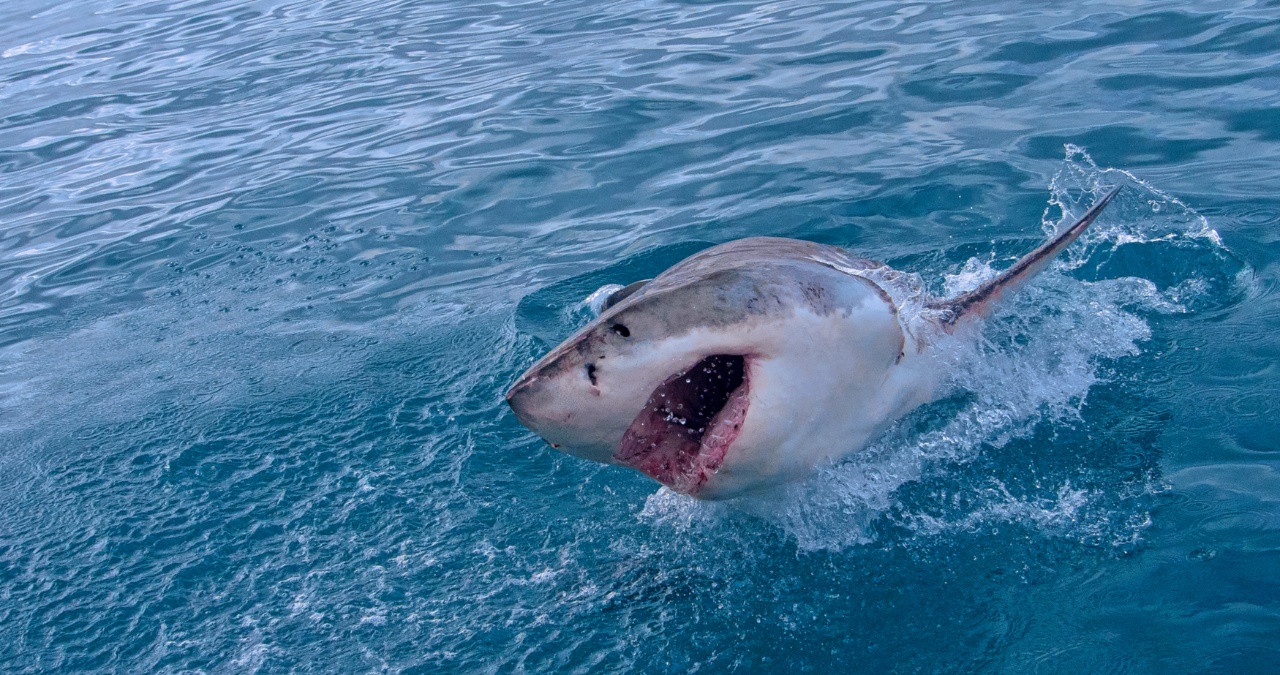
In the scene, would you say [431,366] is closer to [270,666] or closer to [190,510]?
[190,510]

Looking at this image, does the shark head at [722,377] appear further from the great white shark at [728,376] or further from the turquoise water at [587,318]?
the turquoise water at [587,318]

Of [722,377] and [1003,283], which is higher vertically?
[722,377]

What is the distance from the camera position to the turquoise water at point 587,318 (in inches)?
122

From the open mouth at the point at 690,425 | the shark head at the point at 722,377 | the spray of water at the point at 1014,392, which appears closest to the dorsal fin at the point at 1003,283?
the spray of water at the point at 1014,392

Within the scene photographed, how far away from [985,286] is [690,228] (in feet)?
9.38

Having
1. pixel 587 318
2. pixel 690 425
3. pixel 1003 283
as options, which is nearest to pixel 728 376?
pixel 690 425

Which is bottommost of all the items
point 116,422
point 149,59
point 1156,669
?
point 1156,669

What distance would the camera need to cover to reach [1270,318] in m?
4.31

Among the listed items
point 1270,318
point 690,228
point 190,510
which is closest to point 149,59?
point 690,228

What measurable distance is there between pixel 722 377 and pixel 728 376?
0.6 inches

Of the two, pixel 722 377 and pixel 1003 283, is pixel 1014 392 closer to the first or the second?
pixel 1003 283

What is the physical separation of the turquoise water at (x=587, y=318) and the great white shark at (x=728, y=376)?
0.41 metres

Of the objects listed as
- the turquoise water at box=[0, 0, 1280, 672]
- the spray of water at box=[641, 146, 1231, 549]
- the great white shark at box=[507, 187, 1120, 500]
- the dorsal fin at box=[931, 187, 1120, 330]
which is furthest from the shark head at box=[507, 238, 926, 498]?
the dorsal fin at box=[931, 187, 1120, 330]

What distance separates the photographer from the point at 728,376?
2865 mm
